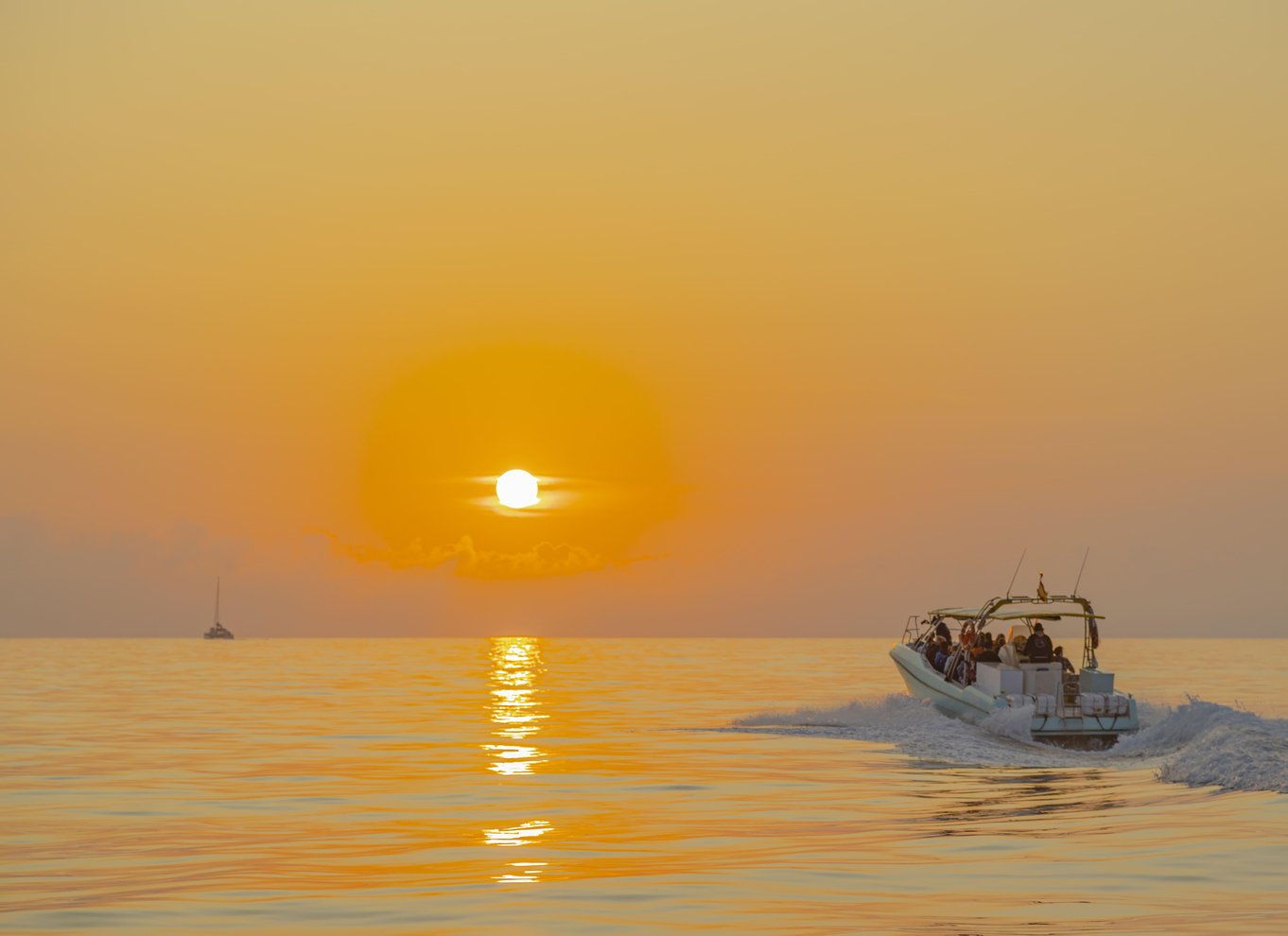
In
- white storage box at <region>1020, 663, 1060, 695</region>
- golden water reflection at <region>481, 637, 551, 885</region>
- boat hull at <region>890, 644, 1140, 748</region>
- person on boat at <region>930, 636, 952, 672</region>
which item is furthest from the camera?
person on boat at <region>930, 636, 952, 672</region>

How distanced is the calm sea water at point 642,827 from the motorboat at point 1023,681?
0.80 metres

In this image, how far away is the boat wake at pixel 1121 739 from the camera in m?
26.0

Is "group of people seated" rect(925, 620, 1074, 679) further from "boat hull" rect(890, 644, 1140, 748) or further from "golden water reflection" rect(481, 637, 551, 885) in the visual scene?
"golden water reflection" rect(481, 637, 551, 885)

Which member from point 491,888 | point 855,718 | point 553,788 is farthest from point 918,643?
point 491,888

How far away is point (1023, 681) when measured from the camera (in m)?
36.5

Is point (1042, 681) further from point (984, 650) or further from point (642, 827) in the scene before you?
point (642, 827)

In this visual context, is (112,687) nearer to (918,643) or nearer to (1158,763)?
(918,643)

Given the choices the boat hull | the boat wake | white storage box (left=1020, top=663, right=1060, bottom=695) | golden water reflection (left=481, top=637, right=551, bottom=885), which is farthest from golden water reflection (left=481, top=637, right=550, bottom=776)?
white storage box (left=1020, top=663, right=1060, bottom=695)

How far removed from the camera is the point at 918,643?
45.0 meters

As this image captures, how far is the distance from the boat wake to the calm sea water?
0.11 metres

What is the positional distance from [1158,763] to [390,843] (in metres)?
17.4

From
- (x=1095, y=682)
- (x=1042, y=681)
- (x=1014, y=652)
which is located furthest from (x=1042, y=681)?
(x=1014, y=652)

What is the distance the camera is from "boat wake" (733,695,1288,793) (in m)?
26.0

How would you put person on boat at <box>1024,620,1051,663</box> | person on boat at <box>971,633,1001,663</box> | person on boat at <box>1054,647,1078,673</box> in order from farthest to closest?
person on boat at <box>971,633,1001,663</box>, person on boat at <box>1024,620,1051,663</box>, person on boat at <box>1054,647,1078,673</box>
